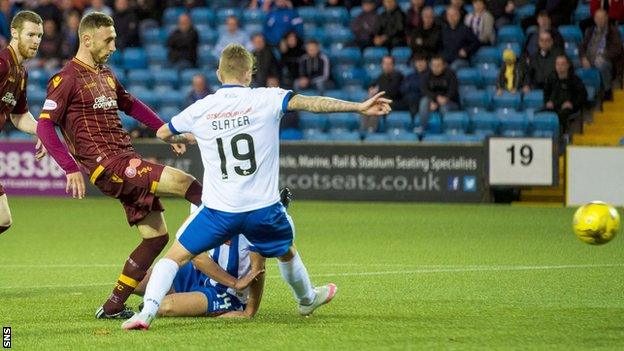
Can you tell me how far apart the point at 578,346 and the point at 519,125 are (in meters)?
13.6

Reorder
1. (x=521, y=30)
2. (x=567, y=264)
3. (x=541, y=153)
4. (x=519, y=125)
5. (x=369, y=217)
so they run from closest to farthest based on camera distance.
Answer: (x=567, y=264)
(x=369, y=217)
(x=541, y=153)
(x=519, y=125)
(x=521, y=30)

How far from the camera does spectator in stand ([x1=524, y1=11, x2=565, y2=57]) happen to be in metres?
20.8

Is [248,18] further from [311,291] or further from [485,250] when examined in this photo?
[311,291]

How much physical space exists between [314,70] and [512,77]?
3.58 meters

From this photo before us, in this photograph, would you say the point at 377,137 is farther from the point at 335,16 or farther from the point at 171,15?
the point at 171,15

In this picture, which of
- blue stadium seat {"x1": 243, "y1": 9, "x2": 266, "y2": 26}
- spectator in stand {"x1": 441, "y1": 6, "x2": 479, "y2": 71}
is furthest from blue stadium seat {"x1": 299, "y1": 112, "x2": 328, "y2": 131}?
blue stadium seat {"x1": 243, "y1": 9, "x2": 266, "y2": 26}

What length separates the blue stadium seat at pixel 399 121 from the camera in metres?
21.5

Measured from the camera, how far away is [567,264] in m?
12.1

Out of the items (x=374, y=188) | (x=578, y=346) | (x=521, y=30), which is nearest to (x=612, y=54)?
(x=521, y=30)

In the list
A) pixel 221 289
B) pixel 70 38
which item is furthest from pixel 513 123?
pixel 221 289

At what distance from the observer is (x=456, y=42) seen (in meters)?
21.8

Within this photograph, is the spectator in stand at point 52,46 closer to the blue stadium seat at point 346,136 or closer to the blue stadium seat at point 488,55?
the blue stadium seat at point 346,136

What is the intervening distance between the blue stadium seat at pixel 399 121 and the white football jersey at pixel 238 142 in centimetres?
1355

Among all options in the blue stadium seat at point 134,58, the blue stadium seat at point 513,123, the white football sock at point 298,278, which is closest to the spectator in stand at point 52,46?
the blue stadium seat at point 134,58
